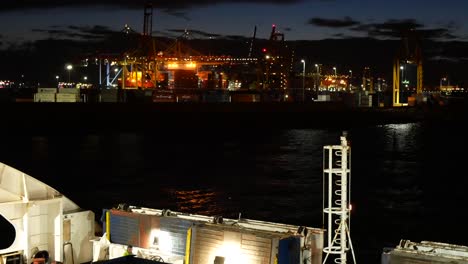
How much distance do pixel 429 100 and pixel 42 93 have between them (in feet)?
211

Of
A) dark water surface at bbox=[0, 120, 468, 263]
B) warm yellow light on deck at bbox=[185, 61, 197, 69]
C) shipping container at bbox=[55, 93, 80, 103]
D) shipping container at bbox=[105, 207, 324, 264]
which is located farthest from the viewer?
warm yellow light on deck at bbox=[185, 61, 197, 69]

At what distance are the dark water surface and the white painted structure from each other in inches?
322

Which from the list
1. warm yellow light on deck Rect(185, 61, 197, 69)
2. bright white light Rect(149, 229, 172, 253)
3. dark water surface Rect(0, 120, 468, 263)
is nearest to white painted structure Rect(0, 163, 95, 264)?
bright white light Rect(149, 229, 172, 253)

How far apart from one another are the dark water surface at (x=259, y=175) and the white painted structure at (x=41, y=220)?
817 cm

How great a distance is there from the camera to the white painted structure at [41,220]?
715 centimetres

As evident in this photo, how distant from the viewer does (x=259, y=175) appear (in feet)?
103

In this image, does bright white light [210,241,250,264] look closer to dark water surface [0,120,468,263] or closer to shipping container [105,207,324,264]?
shipping container [105,207,324,264]

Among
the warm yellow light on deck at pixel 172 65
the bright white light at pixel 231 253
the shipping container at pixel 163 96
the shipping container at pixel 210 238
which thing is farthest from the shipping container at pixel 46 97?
the bright white light at pixel 231 253

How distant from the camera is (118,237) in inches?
314

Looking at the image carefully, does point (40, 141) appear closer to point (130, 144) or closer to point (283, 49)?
point (130, 144)

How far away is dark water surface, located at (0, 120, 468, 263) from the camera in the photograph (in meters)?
20.2

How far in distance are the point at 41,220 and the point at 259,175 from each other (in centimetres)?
2426

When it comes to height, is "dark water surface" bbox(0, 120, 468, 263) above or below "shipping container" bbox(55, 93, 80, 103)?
below

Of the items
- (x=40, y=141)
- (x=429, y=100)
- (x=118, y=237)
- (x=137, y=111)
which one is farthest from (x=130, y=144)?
(x=429, y=100)
